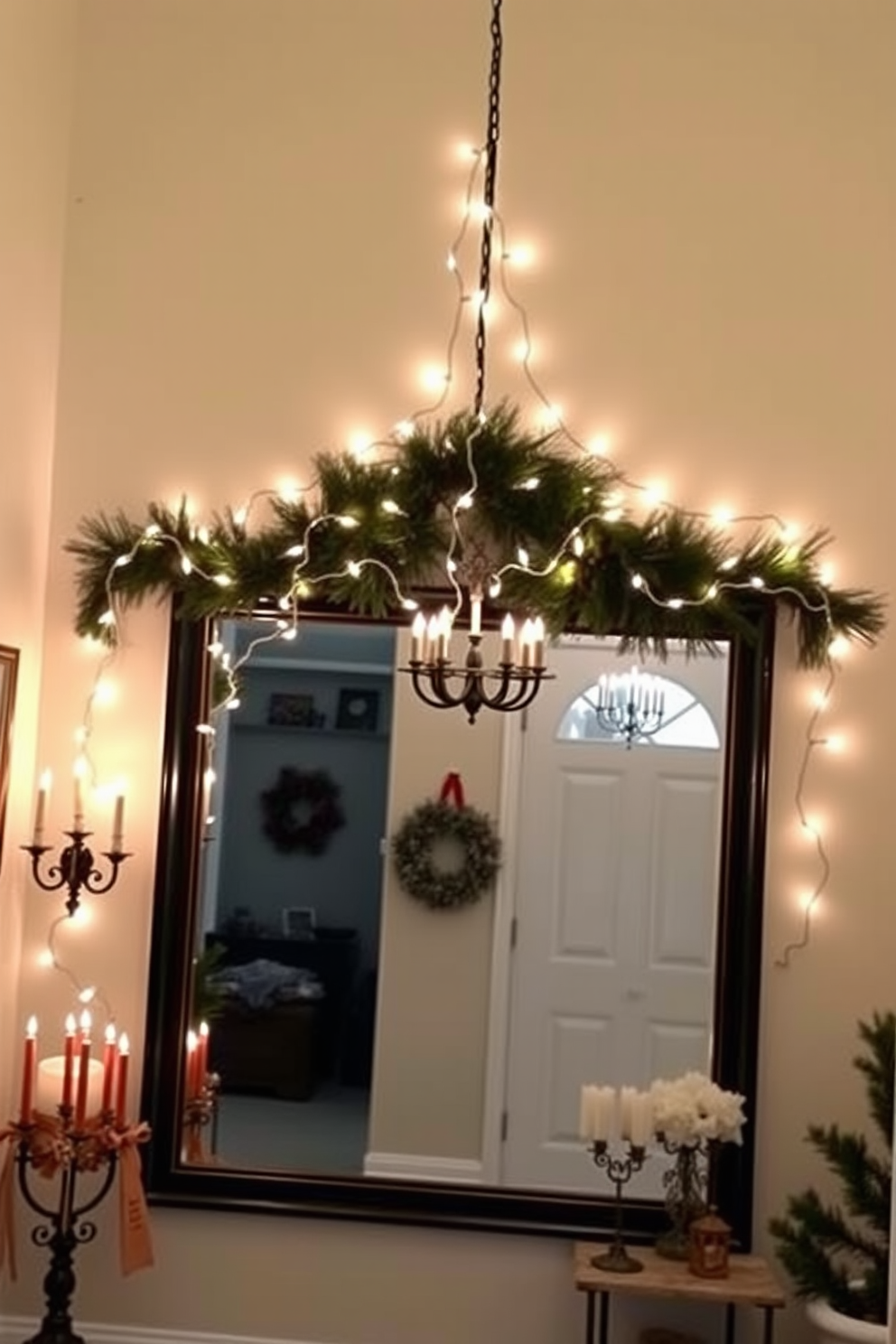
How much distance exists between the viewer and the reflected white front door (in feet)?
11.8

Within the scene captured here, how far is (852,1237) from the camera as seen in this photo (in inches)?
129

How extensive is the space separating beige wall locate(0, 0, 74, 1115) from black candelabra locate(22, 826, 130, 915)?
2.4 inches

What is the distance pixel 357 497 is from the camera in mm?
3650

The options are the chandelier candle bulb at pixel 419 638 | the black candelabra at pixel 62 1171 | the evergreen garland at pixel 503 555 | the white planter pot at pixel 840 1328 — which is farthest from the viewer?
the evergreen garland at pixel 503 555

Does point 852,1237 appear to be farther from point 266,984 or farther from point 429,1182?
point 266,984

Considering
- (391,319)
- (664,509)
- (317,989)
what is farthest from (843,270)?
(317,989)

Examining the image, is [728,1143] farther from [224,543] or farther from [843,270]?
[843,270]

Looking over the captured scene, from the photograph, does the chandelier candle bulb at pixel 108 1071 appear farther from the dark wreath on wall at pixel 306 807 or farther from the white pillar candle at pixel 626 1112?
the white pillar candle at pixel 626 1112

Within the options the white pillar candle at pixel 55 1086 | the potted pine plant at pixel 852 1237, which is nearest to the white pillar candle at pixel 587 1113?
the potted pine plant at pixel 852 1237

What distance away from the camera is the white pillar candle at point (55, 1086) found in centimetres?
349

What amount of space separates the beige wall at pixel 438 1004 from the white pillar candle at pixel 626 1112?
315 millimetres

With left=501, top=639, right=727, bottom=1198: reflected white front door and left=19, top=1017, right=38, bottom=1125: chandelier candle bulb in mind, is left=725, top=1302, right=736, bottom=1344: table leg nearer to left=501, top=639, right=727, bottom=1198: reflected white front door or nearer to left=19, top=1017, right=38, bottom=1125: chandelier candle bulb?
left=501, top=639, right=727, bottom=1198: reflected white front door

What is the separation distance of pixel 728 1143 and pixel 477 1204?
549mm

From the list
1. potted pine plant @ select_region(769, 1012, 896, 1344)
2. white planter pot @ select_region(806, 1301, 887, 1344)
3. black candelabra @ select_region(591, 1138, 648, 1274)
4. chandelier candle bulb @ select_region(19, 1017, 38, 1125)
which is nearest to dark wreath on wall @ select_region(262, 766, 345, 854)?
chandelier candle bulb @ select_region(19, 1017, 38, 1125)
